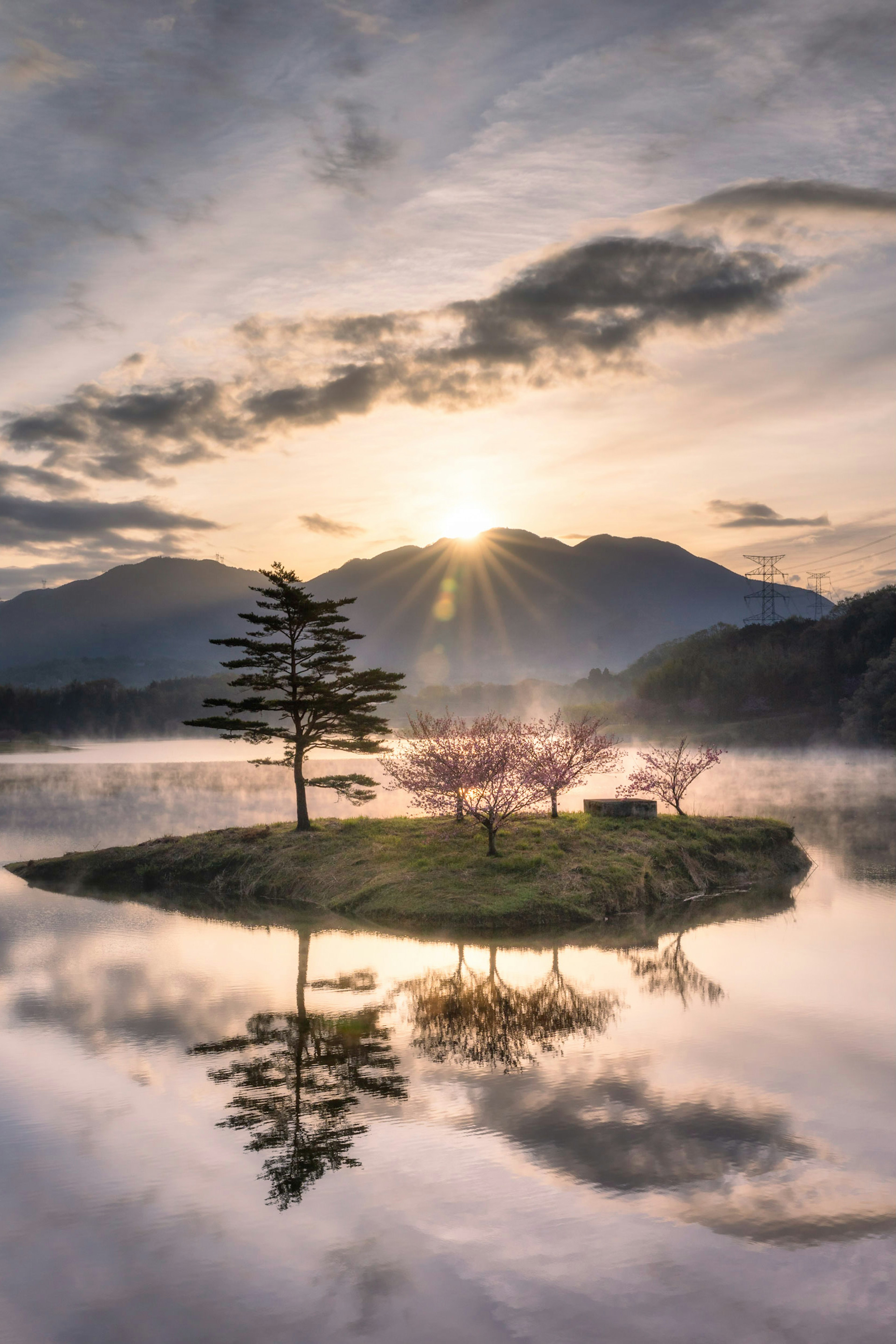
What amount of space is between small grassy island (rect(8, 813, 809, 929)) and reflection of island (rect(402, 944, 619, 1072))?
22.2 ft

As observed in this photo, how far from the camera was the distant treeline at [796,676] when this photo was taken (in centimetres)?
12169

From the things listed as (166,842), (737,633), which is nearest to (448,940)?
(166,842)

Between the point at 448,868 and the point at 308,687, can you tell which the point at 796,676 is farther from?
the point at 448,868

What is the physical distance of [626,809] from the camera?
4331 cm

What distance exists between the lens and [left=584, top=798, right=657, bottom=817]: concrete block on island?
4312 cm

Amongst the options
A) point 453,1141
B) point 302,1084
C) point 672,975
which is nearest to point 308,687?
point 672,975

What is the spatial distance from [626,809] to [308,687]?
643 inches

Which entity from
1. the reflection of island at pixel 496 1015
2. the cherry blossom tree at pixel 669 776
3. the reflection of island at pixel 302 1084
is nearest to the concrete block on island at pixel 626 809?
the cherry blossom tree at pixel 669 776

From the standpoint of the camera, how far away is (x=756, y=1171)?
1384cm

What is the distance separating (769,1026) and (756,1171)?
732 cm

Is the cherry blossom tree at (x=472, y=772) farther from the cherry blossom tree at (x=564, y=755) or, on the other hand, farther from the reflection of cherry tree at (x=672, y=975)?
the reflection of cherry tree at (x=672, y=975)

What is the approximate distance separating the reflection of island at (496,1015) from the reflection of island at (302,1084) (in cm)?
126

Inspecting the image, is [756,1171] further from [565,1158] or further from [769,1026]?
[769,1026]

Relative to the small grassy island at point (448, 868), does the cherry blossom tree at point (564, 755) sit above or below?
above
